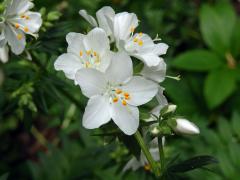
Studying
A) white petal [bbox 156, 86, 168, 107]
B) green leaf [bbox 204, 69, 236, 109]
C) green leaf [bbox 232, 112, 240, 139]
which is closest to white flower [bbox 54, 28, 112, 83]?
white petal [bbox 156, 86, 168, 107]

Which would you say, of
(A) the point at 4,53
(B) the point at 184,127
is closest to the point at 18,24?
(A) the point at 4,53

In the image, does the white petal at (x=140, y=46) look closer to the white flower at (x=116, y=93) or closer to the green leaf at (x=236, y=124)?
the white flower at (x=116, y=93)

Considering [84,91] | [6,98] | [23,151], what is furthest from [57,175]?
[84,91]

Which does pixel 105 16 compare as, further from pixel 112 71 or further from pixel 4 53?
pixel 4 53

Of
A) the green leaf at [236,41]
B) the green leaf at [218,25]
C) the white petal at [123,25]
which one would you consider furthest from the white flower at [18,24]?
the green leaf at [236,41]

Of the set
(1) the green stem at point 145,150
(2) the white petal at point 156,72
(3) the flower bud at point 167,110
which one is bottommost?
(1) the green stem at point 145,150

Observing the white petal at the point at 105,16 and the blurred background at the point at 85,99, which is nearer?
the white petal at the point at 105,16
